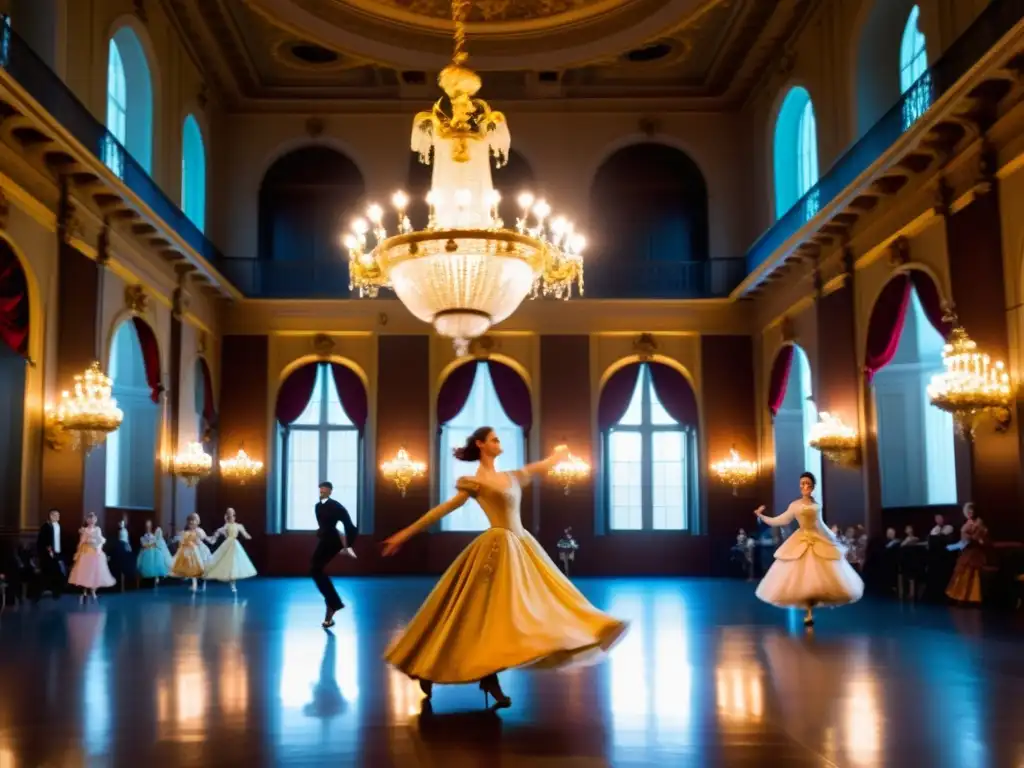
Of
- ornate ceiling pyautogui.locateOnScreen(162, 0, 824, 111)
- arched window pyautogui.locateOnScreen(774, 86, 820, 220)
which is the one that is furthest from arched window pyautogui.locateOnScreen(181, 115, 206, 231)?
arched window pyautogui.locateOnScreen(774, 86, 820, 220)

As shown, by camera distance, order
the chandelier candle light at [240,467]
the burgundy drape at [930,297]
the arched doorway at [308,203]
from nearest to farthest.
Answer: the burgundy drape at [930,297] < the chandelier candle light at [240,467] < the arched doorway at [308,203]

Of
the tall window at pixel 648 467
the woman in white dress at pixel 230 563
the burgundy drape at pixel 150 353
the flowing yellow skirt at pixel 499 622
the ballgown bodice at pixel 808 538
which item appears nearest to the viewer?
the flowing yellow skirt at pixel 499 622

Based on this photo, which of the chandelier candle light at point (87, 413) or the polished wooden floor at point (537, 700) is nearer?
the polished wooden floor at point (537, 700)

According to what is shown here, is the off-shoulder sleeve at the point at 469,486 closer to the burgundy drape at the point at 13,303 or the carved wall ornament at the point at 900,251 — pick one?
the burgundy drape at the point at 13,303

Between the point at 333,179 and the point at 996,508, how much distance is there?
15.3 metres

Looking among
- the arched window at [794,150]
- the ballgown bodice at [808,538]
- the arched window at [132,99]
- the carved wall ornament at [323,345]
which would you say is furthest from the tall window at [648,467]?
the ballgown bodice at [808,538]

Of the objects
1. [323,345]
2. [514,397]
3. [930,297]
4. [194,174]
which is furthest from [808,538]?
[194,174]

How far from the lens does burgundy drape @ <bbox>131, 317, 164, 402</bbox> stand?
55.6 feet

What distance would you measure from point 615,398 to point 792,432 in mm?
3475

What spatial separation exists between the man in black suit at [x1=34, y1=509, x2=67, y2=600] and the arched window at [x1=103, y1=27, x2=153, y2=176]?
20.6 feet

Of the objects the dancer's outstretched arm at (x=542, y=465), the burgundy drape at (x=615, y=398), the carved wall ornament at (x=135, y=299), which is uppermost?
the carved wall ornament at (x=135, y=299)

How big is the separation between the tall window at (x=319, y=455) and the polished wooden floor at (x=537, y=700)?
1177 centimetres

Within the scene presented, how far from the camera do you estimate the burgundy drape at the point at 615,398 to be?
2195cm

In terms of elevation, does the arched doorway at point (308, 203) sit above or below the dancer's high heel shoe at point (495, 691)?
above
